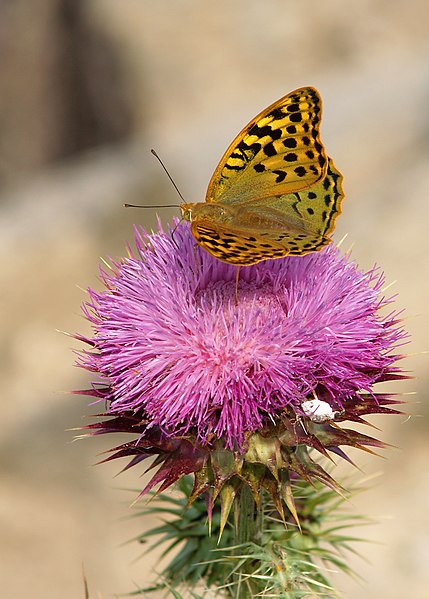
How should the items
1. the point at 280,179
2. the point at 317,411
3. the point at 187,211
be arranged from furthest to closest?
the point at 280,179, the point at 187,211, the point at 317,411

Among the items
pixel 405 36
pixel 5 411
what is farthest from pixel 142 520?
A: pixel 405 36

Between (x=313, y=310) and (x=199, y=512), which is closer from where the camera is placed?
(x=313, y=310)

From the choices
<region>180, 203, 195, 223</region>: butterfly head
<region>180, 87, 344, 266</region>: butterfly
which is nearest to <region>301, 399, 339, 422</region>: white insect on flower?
<region>180, 87, 344, 266</region>: butterfly

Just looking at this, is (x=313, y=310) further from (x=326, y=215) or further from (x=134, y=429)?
(x=134, y=429)

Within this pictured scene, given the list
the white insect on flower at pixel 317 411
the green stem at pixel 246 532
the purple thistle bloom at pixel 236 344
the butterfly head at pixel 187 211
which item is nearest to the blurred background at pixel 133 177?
the green stem at pixel 246 532

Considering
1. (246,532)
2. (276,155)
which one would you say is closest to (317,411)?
(246,532)

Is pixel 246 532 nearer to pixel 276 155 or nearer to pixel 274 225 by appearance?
pixel 274 225

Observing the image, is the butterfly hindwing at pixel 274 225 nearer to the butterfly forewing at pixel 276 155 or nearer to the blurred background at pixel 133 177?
the butterfly forewing at pixel 276 155
